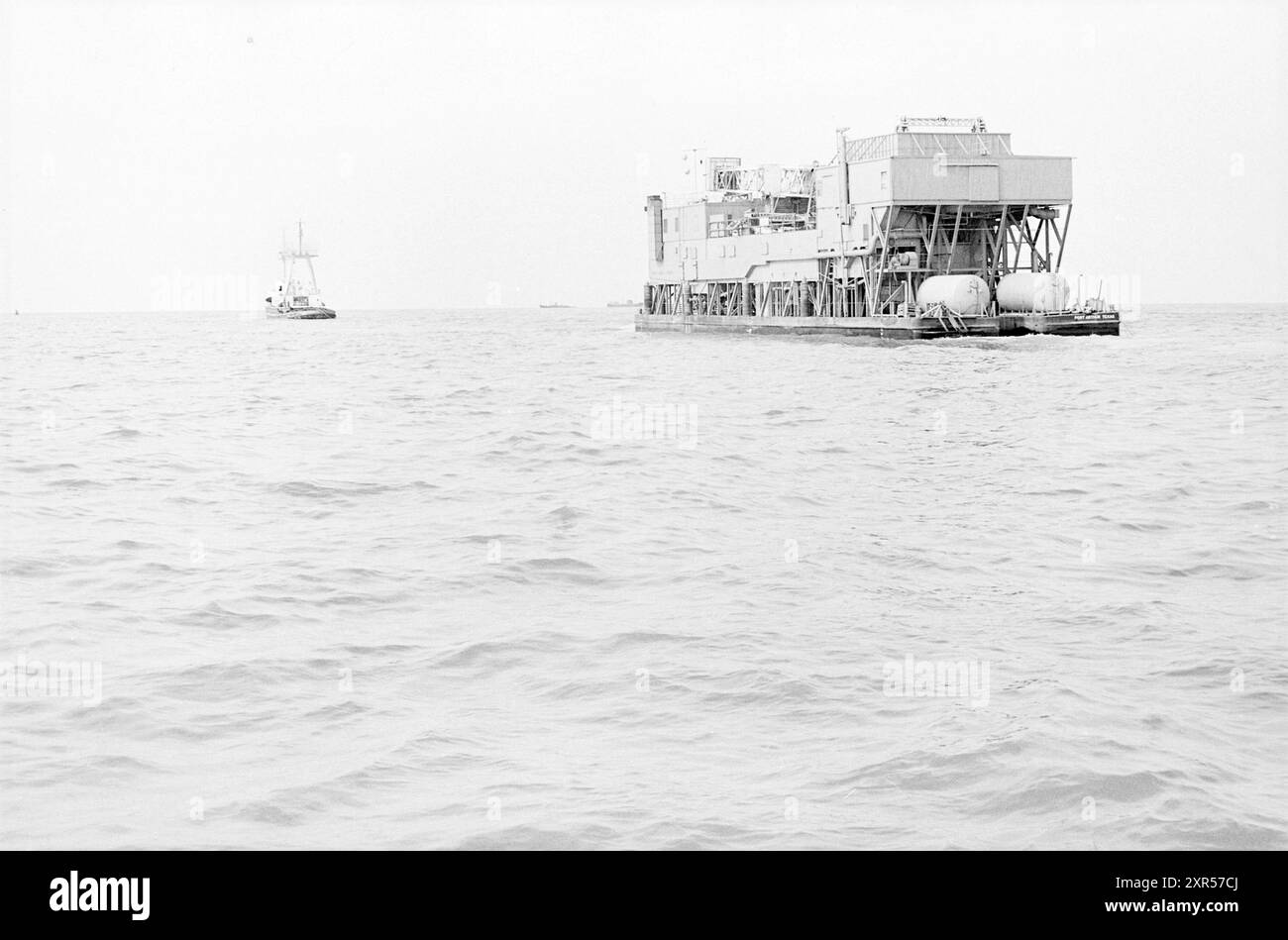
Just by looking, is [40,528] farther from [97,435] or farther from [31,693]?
[97,435]

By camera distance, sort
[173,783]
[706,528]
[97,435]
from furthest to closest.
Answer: [97,435]
[706,528]
[173,783]

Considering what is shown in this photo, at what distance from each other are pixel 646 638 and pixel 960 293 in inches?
2327

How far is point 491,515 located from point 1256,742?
445 inches

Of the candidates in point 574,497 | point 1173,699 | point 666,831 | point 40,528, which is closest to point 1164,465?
point 574,497

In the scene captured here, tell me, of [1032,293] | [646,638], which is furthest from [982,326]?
[646,638]

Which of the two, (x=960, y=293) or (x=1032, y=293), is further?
(x=1032, y=293)

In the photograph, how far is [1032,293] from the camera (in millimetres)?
70062

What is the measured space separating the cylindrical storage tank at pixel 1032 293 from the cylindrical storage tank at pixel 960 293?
4.28 feet

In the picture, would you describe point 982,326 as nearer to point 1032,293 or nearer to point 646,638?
point 1032,293

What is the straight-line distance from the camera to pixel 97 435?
30.0 meters
